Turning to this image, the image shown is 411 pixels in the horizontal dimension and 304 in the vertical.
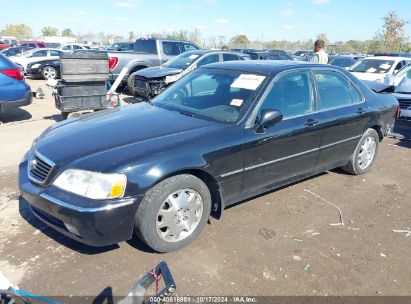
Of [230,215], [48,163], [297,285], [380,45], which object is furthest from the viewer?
[380,45]

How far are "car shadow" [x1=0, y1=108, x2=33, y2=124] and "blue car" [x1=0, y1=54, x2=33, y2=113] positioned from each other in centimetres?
61

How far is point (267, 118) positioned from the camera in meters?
3.42

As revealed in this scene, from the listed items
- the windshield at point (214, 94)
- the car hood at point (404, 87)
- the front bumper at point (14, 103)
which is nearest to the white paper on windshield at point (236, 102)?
the windshield at point (214, 94)

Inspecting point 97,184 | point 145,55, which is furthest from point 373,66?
point 97,184

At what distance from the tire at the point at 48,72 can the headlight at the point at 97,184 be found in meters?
14.3

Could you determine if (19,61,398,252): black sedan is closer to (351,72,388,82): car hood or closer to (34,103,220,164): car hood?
(34,103,220,164): car hood

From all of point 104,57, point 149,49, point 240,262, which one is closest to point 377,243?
point 240,262

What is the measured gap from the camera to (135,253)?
10.2 ft

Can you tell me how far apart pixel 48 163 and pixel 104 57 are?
4.44 metres

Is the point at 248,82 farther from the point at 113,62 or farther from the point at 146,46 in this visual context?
the point at 146,46

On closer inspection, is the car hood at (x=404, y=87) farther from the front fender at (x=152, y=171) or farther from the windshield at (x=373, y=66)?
the front fender at (x=152, y=171)

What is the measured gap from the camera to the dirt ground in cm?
277

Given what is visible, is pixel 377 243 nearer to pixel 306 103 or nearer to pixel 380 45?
pixel 306 103

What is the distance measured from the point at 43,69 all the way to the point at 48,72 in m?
0.24
